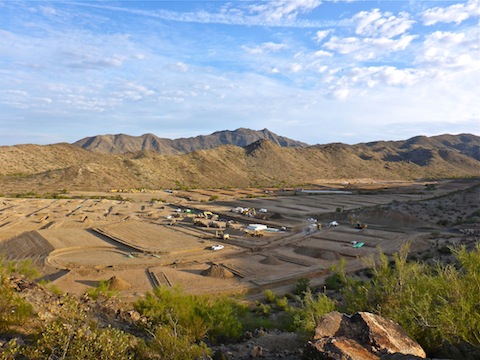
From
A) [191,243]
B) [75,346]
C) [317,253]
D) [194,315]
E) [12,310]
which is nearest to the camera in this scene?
[75,346]

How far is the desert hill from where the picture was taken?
87.8m

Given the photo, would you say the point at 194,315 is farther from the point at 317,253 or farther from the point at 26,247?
the point at 26,247

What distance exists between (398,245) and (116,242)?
89.4 ft

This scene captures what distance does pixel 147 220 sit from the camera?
46.7m

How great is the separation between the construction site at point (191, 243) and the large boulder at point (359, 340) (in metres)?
9.60

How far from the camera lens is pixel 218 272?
83.7ft

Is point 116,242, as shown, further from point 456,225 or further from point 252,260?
point 456,225

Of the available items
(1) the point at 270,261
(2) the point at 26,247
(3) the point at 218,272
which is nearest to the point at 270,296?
(3) the point at 218,272

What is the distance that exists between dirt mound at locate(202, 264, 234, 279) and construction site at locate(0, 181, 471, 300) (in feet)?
0.25

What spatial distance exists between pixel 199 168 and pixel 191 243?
250 feet

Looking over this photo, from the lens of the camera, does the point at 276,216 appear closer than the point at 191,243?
No

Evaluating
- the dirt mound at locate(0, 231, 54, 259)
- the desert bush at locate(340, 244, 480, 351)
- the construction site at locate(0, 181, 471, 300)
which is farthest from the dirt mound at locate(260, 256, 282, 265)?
the dirt mound at locate(0, 231, 54, 259)

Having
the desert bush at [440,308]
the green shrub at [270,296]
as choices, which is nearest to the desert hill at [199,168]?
the green shrub at [270,296]

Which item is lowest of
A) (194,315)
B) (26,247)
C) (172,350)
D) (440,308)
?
(26,247)
